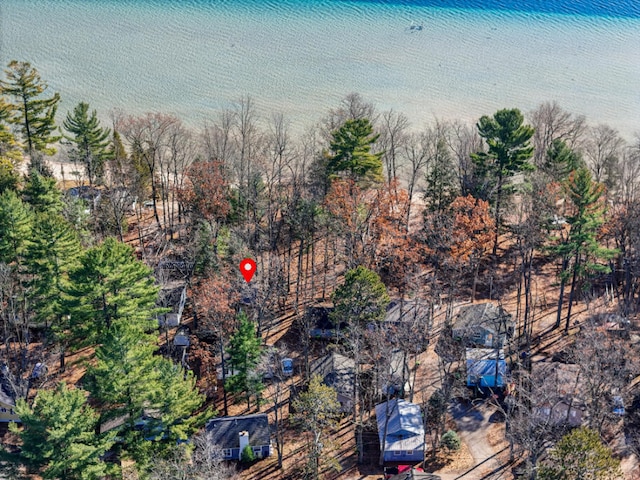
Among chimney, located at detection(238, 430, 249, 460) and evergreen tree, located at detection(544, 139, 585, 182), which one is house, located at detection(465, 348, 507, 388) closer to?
chimney, located at detection(238, 430, 249, 460)

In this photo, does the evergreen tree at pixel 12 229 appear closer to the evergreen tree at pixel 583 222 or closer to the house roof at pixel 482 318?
the house roof at pixel 482 318

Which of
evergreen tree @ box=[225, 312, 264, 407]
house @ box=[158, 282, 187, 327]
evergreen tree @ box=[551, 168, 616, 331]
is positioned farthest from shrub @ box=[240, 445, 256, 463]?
evergreen tree @ box=[551, 168, 616, 331]

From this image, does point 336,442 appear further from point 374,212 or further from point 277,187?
point 277,187

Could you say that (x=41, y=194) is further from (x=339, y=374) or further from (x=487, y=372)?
(x=487, y=372)

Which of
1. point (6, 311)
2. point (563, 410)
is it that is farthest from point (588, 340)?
point (6, 311)

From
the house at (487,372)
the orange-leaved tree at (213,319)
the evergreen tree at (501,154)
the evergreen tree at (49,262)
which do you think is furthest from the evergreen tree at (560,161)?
the evergreen tree at (49,262)

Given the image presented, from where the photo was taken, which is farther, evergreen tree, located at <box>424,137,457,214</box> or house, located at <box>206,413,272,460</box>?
evergreen tree, located at <box>424,137,457,214</box>
